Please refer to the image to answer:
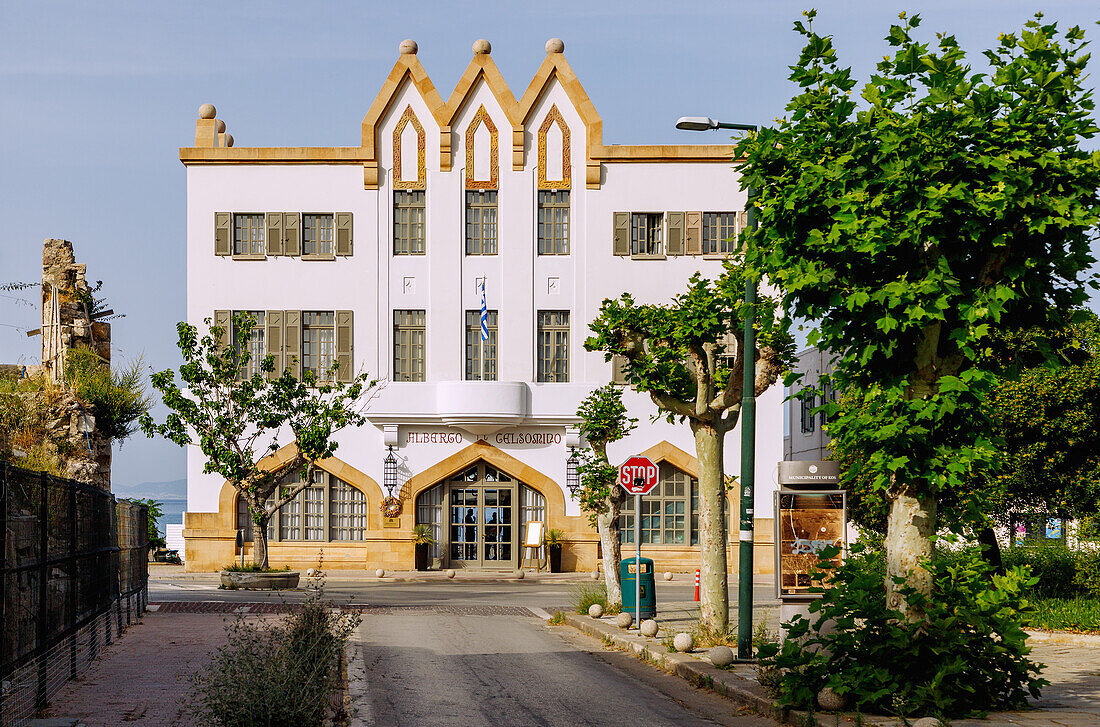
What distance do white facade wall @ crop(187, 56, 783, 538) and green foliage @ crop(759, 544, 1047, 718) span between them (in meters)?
25.9

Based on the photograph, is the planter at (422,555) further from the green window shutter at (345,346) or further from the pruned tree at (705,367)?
the pruned tree at (705,367)

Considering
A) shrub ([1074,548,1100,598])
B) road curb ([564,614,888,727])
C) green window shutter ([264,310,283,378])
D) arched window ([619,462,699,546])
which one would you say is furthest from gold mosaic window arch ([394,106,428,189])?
shrub ([1074,548,1100,598])

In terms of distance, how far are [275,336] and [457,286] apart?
584cm

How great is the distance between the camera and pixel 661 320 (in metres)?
18.2

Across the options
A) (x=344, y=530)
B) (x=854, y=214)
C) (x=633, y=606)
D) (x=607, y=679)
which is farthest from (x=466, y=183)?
(x=854, y=214)

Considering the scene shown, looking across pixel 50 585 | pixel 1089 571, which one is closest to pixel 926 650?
pixel 50 585

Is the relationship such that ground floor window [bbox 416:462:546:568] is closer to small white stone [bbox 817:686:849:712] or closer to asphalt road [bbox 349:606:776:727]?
asphalt road [bbox 349:606:776:727]

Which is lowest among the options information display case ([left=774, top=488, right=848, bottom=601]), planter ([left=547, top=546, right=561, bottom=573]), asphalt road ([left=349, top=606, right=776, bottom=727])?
planter ([left=547, top=546, right=561, bottom=573])

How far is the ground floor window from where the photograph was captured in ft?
125

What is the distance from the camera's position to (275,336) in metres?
37.9

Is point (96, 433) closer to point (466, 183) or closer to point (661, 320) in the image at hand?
point (466, 183)

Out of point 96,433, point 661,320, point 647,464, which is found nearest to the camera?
point 661,320

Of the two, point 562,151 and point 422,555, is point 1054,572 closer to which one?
point 422,555

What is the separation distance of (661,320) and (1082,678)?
7448mm
